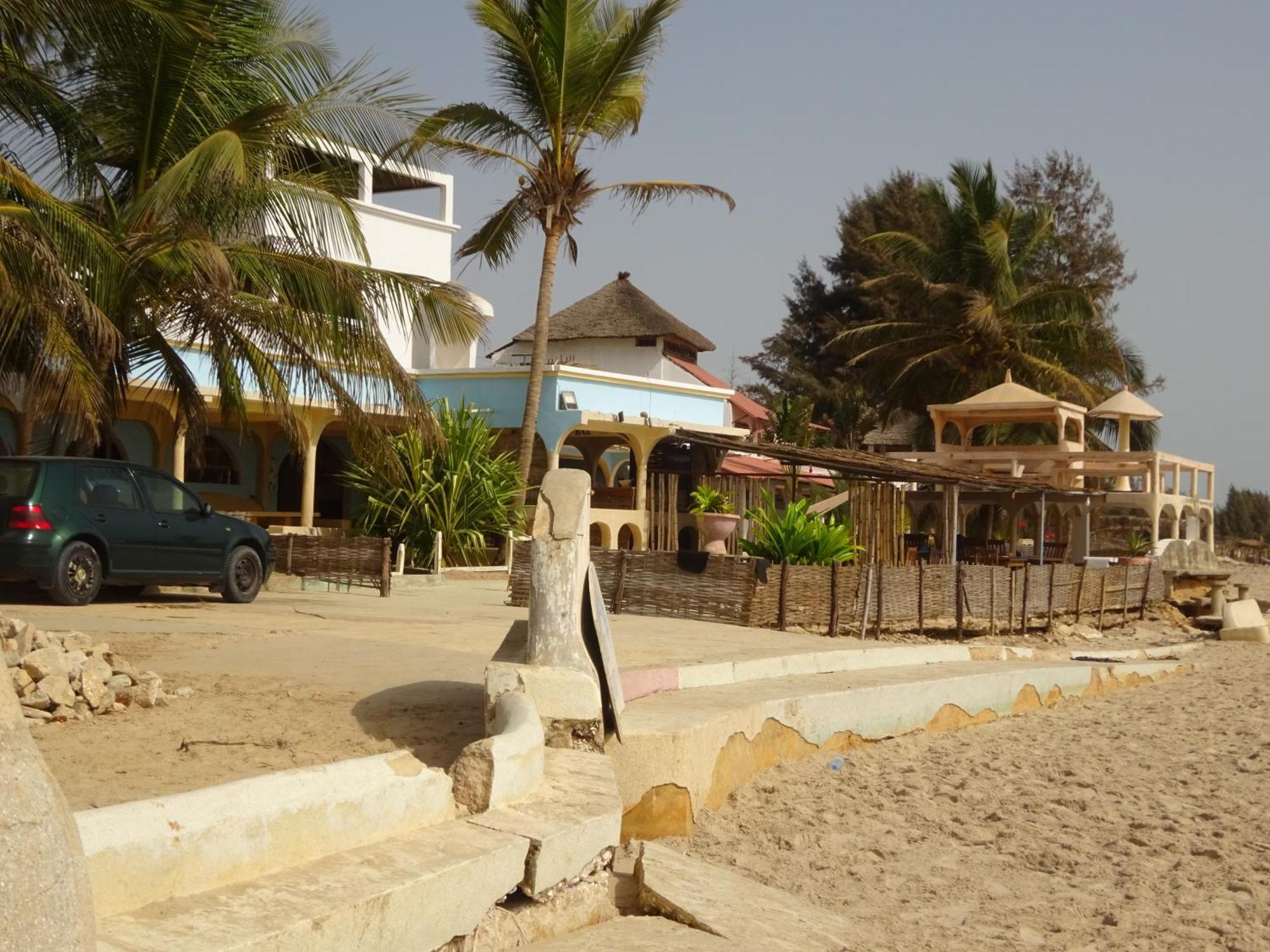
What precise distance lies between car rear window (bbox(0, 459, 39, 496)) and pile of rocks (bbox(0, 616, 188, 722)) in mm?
4946

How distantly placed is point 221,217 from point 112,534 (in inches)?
136

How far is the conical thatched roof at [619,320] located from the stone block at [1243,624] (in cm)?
2228

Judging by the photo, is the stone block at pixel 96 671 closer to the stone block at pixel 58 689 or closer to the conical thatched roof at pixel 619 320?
the stone block at pixel 58 689

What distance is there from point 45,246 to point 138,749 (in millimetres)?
6312

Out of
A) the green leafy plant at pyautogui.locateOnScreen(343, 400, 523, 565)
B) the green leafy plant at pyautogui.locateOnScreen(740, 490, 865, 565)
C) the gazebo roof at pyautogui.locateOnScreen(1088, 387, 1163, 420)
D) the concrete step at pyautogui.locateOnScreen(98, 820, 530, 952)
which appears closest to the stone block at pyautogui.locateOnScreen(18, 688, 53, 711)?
the concrete step at pyautogui.locateOnScreen(98, 820, 530, 952)

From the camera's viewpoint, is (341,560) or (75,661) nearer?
(75,661)

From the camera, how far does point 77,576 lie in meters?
12.0

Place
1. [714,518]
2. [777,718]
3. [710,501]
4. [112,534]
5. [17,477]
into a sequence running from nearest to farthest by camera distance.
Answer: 1. [777,718]
2. [17,477]
3. [112,534]
4. [714,518]
5. [710,501]

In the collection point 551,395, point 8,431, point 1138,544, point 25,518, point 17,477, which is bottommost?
point 25,518

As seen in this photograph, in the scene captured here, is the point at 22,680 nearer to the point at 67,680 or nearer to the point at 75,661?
the point at 67,680

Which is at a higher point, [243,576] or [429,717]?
[243,576]

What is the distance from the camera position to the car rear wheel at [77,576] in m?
11.7

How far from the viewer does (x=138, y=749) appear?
5965mm

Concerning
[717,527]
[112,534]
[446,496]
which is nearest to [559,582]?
[112,534]
